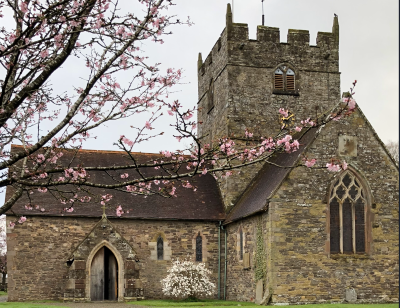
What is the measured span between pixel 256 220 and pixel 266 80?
8765mm

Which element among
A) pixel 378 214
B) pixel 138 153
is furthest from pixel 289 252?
pixel 138 153

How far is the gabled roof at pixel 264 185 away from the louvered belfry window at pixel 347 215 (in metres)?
1.93

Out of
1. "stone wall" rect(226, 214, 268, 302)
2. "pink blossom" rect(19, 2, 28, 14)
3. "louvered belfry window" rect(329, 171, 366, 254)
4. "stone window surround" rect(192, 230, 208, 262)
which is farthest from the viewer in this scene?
"stone window surround" rect(192, 230, 208, 262)

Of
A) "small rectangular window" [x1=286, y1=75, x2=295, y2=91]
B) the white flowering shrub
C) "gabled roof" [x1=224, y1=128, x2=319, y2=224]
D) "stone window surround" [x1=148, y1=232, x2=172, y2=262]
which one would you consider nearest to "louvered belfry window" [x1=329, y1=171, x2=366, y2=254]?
"gabled roof" [x1=224, y1=128, x2=319, y2=224]

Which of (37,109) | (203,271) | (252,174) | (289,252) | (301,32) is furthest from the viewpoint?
(301,32)

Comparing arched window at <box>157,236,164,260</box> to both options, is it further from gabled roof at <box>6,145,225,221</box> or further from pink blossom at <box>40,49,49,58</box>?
pink blossom at <box>40,49,49,58</box>

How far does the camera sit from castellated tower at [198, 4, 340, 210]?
94.7 feet

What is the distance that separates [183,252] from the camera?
2705cm

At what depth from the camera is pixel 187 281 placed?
24719 millimetres

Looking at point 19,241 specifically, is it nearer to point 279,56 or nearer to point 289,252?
point 289,252

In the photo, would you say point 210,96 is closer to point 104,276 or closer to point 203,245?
point 203,245

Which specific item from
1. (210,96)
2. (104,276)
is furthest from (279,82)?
(104,276)

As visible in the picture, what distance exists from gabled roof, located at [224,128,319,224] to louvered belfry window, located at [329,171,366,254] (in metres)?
1.93

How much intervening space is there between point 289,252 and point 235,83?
33.6 feet
